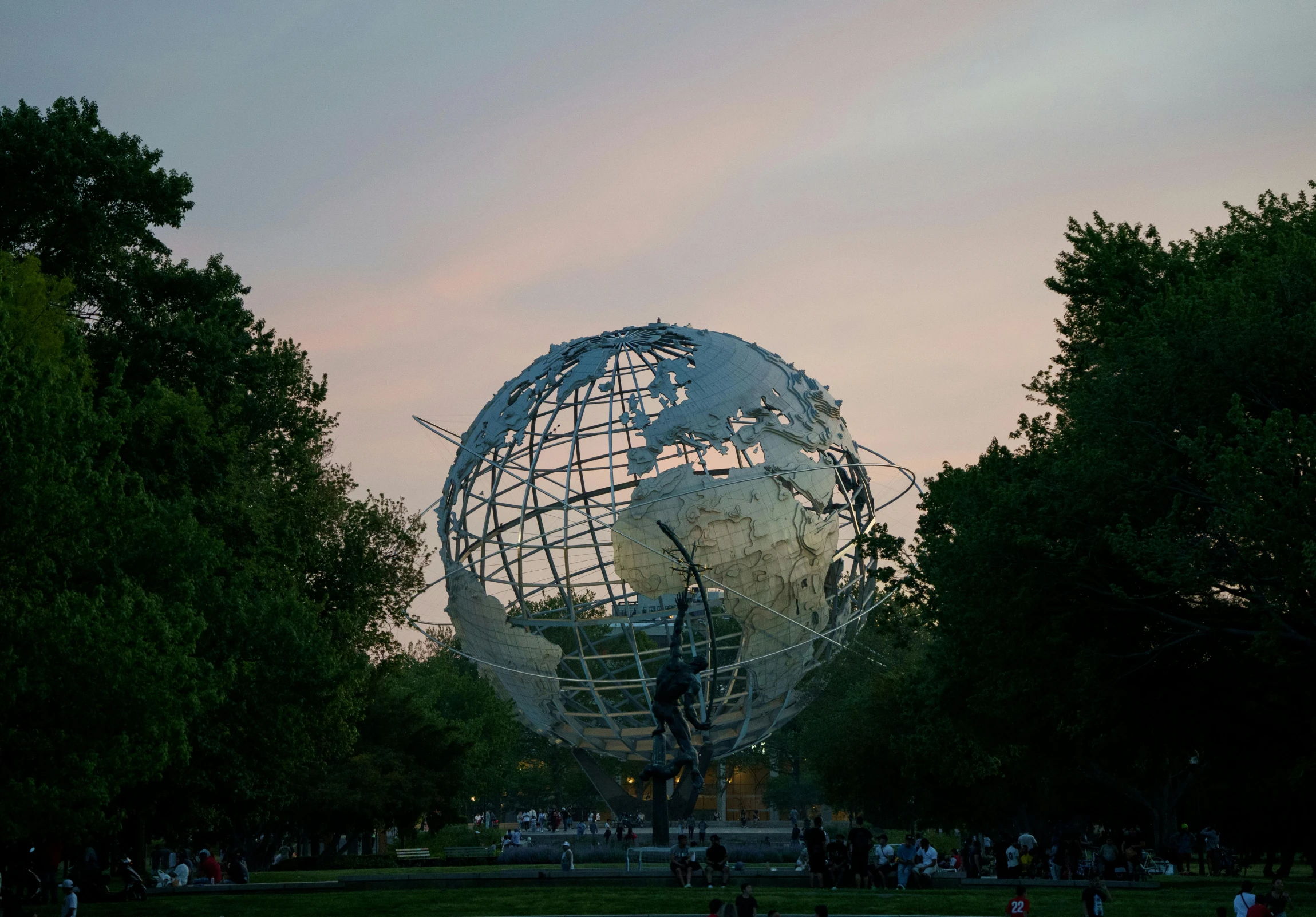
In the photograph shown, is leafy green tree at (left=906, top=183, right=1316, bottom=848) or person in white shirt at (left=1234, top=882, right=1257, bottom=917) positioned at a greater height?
leafy green tree at (left=906, top=183, right=1316, bottom=848)

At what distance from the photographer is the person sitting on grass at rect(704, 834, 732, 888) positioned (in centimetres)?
2522

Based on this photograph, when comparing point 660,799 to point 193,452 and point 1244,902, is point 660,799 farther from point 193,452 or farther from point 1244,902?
point 1244,902

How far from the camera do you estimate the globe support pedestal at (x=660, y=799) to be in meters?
28.8

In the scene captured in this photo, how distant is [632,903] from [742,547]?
398 inches

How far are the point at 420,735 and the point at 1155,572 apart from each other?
3003 cm

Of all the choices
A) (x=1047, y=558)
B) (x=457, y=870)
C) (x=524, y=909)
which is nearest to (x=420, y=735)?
(x=457, y=870)

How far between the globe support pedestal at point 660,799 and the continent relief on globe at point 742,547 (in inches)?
130

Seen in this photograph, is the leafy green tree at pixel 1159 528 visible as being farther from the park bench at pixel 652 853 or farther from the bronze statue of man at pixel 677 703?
the park bench at pixel 652 853

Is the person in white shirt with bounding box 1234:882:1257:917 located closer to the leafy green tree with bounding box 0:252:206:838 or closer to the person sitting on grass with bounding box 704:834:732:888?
the person sitting on grass with bounding box 704:834:732:888

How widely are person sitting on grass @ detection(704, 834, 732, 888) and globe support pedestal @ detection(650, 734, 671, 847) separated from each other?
3.40 metres

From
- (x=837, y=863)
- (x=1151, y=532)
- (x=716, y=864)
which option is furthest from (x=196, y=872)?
(x=1151, y=532)

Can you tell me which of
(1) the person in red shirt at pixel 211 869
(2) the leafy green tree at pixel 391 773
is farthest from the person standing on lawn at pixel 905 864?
(2) the leafy green tree at pixel 391 773

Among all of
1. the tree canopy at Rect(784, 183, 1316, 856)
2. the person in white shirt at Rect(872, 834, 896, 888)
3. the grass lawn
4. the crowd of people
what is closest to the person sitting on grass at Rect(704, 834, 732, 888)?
the grass lawn

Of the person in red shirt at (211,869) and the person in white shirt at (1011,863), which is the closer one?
the person in white shirt at (1011,863)
